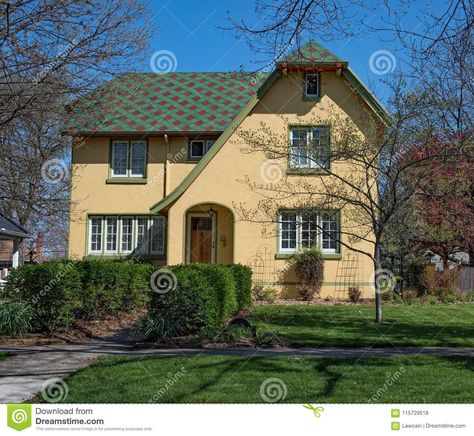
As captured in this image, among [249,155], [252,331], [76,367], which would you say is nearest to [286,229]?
[249,155]

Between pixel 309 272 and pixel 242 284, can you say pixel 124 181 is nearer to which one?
pixel 309 272

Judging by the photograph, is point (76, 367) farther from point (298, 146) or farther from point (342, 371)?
point (298, 146)

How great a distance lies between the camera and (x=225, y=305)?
12.8 meters

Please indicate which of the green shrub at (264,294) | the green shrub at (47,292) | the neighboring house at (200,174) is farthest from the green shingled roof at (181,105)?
the green shrub at (47,292)

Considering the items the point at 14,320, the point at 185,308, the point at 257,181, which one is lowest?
the point at 14,320

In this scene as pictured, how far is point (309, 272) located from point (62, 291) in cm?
935

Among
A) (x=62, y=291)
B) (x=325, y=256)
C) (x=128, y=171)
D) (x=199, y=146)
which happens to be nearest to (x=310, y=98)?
(x=199, y=146)

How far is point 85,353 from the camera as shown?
1015 centimetres

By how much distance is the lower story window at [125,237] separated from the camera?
2278 cm

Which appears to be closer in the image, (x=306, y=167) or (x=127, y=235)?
(x=306, y=167)

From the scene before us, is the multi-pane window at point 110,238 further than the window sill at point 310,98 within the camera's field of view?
Yes

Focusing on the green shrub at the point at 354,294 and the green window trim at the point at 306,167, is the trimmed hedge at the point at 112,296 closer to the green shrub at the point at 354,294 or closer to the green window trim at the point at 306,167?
the green window trim at the point at 306,167

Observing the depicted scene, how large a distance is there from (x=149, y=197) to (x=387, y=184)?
11.2m

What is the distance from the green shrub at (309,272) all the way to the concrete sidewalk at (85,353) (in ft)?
30.5
